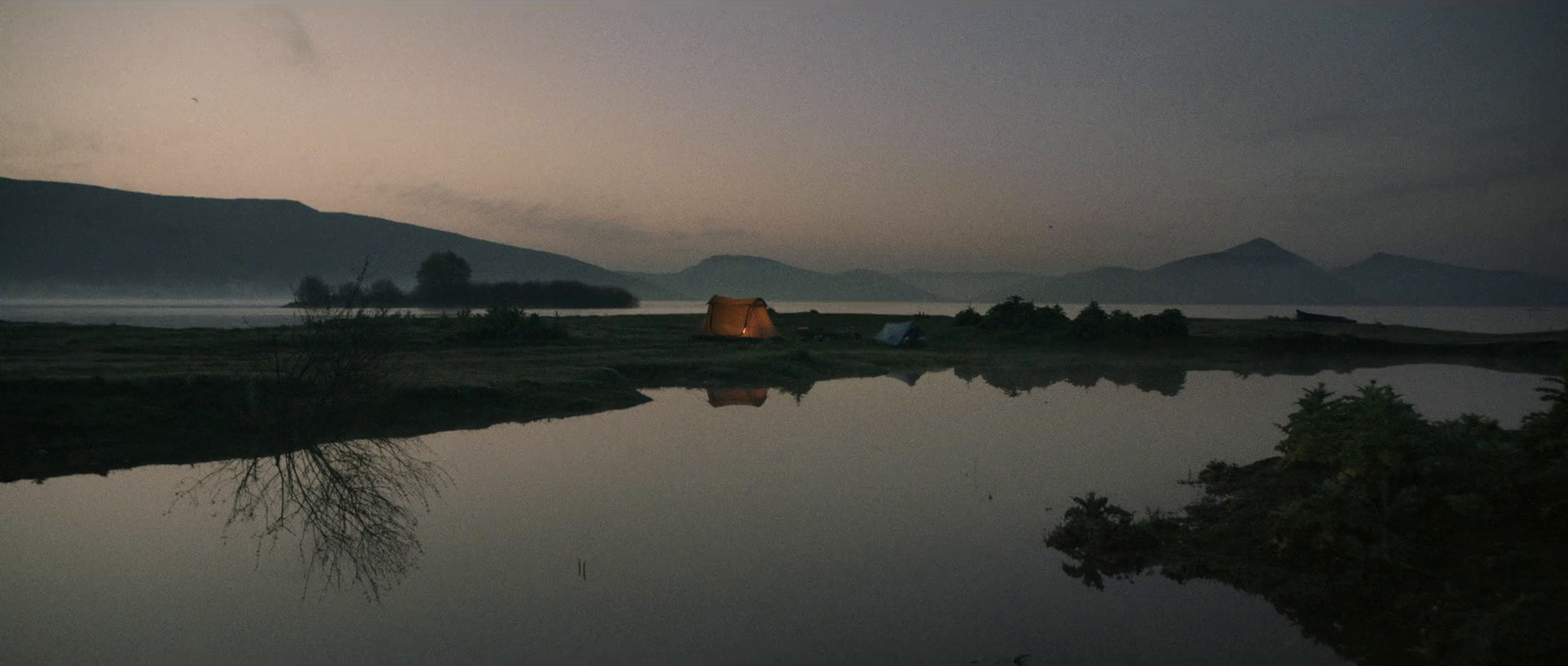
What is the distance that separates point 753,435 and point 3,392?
16.5 meters

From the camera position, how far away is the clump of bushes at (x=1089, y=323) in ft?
148

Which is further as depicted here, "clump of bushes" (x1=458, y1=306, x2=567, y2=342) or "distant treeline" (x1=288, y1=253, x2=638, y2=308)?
"distant treeline" (x1=288, y1=253, x2=638, y2=308)

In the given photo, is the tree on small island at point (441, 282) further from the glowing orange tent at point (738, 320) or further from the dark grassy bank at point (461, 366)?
the glowing orange tent at point (738, 320)

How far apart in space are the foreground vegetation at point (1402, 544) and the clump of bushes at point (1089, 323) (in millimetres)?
35474

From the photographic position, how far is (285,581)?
9.84 meters

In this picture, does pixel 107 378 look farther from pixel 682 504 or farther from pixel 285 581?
pixel 682 504

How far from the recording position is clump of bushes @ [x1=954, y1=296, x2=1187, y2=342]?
148 feet

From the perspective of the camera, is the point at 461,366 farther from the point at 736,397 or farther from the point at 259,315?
the point at 259,315

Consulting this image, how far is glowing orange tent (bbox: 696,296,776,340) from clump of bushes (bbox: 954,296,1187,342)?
15148mm

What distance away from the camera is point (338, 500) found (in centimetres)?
1349

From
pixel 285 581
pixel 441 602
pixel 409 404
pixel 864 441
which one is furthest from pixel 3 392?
pixel 864 441

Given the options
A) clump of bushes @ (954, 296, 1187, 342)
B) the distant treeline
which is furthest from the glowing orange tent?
the distant treeline

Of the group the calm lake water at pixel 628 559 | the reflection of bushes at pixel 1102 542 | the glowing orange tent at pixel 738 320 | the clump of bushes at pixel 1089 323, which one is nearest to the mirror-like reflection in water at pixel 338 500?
the calm lake water at pixel 628 559

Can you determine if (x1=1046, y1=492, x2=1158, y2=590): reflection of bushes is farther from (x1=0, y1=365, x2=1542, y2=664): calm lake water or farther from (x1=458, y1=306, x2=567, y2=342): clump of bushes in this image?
(x1=458, y1=306, x2=567, y2=342): clump of bushes
